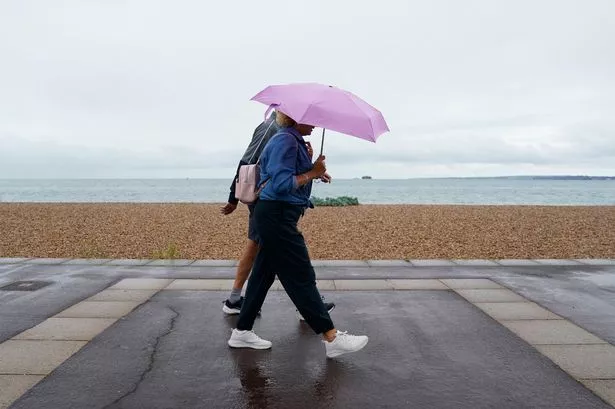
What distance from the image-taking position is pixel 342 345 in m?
4.09

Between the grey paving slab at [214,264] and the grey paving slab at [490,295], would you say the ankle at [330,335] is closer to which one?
the grey paving slab at [490,295]

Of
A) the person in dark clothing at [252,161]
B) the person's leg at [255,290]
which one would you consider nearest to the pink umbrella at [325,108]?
the person in dark clothing at [252,161]

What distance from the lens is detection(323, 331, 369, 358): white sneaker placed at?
4.09m

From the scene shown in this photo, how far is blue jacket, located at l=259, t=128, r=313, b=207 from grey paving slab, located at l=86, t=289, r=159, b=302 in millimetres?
2777

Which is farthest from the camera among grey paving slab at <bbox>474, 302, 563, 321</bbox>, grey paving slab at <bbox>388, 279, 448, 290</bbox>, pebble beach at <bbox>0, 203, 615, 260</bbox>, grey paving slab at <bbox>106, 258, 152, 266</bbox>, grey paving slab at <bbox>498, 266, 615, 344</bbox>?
pebble beach at <bbox>0, 203, 615, 260</bbox>

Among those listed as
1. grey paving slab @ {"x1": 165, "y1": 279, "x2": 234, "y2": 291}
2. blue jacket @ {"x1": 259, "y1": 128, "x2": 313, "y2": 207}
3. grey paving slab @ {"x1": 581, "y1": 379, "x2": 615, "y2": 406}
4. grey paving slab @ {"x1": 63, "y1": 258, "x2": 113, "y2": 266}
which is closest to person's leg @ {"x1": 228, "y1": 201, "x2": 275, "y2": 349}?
blue jacket @ {"x1": 259, "y1": 128, "x2": 313, "y2": 207}

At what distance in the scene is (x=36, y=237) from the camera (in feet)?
46.4

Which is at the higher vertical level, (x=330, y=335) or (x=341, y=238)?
(x=330, y=335)

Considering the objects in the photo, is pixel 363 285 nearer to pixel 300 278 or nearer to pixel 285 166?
pixel 300 278

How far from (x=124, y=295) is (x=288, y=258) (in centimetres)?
296

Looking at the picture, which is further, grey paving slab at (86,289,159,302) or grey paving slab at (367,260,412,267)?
grey paving slab at (367,260,412,267)

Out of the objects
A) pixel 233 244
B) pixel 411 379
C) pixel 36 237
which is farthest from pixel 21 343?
pixel 36 237

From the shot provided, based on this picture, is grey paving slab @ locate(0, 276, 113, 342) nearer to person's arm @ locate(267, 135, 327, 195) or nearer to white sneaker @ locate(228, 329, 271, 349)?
white sneaker @ locate(228, 329, 271, 349)

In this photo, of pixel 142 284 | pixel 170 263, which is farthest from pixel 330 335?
pixel 170 263
